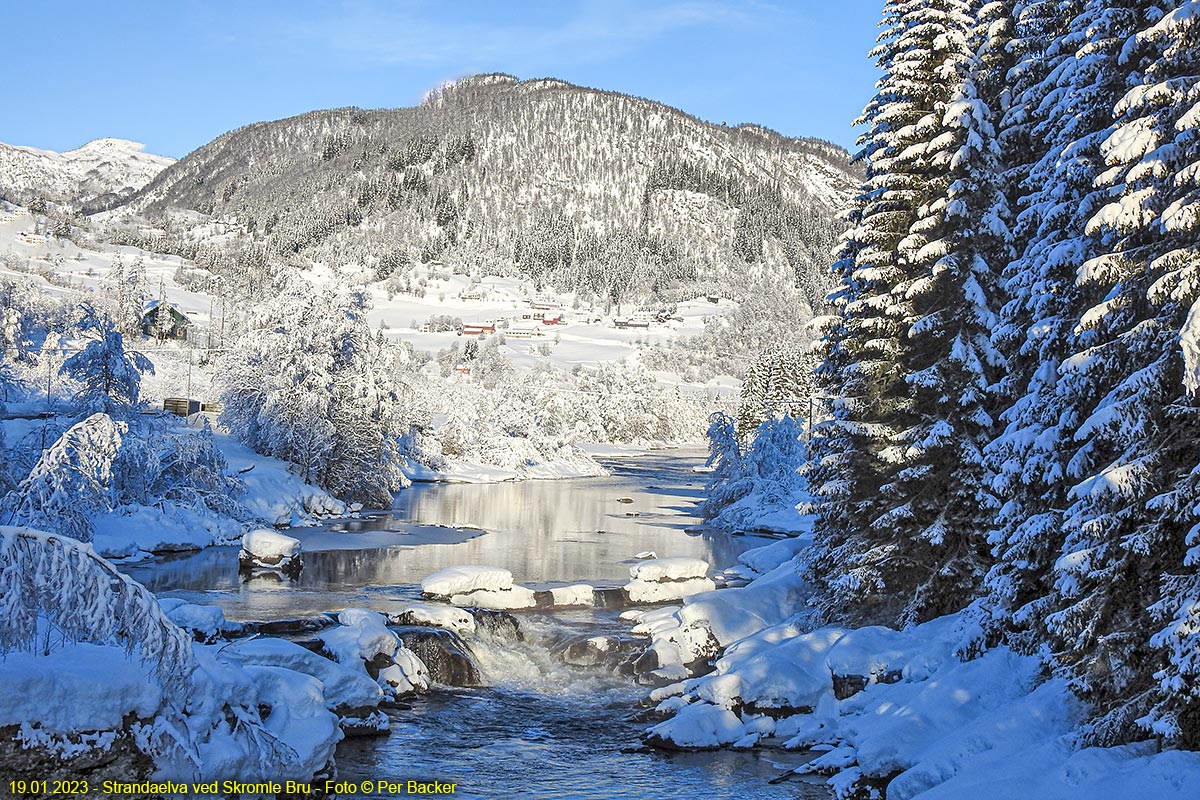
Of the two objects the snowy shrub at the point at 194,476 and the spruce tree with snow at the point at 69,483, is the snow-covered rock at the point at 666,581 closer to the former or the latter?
the spruce tree with snow at the point at 69,483

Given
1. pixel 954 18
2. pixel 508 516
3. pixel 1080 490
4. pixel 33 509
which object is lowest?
pixel 508 516

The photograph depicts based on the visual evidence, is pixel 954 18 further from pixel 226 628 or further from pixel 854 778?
pixel 226 628

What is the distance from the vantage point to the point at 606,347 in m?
196

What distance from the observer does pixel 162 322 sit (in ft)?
356

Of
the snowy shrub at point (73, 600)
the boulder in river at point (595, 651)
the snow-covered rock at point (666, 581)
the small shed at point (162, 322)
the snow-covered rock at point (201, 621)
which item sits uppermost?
the small shed at point (162, 322)

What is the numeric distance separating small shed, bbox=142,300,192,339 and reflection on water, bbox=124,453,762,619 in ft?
182

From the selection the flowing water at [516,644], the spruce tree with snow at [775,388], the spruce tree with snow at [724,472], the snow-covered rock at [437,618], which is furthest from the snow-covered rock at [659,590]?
the spruce tree with snow at [775,388]

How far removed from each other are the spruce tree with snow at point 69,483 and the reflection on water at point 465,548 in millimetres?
2874

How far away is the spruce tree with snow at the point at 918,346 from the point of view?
1973 cm

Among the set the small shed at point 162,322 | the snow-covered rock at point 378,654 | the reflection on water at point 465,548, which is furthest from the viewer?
the small shed at point 162,322

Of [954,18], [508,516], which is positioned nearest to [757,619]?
[954,18]

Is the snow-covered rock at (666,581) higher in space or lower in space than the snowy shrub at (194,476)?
lower

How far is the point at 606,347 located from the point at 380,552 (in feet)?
523

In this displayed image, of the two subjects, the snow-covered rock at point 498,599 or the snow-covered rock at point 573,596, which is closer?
the snow-covered rock at point 498,599
